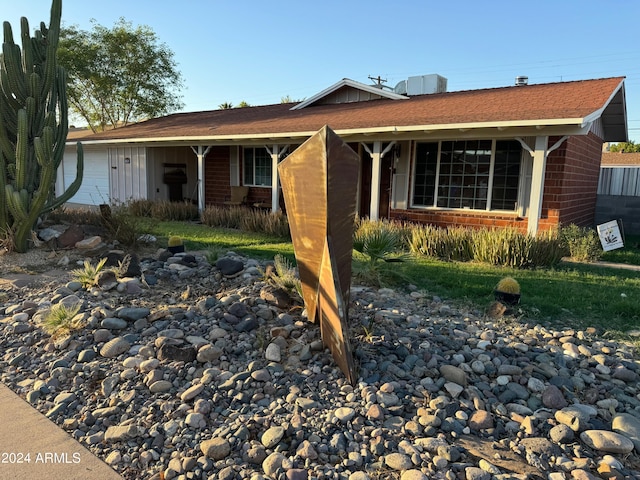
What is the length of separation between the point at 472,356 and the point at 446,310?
1.33 m

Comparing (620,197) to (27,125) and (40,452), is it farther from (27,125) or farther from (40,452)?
(40,452)

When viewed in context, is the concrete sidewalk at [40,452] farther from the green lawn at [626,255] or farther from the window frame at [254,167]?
the window frame at [254,167]

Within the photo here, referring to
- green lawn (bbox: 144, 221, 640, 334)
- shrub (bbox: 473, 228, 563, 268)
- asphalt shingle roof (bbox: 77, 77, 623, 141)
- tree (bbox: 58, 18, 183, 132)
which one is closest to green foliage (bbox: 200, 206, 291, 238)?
green lawn (bbox: 144, 221, 640, 334)

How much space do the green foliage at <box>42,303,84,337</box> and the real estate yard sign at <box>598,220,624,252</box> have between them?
948 cm

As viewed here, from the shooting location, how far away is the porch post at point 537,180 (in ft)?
28.7

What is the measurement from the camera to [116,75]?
98.9ft

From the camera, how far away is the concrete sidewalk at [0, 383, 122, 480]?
2.53m

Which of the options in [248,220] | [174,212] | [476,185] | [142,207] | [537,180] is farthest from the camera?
[142,207]

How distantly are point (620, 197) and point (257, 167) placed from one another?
10910 millimetres

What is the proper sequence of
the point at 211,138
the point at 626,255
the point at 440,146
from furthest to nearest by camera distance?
the point at 211,138, the point at 440,146, the point at 626,255

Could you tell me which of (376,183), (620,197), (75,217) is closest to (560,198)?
(376,183)

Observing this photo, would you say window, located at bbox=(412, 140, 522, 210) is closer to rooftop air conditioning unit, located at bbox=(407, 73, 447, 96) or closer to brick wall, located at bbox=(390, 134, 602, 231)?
brick wall, located at bbox=(390, 134, 602, 231)

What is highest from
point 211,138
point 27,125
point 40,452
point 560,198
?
point 211,138

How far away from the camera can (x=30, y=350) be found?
406 centimetres
